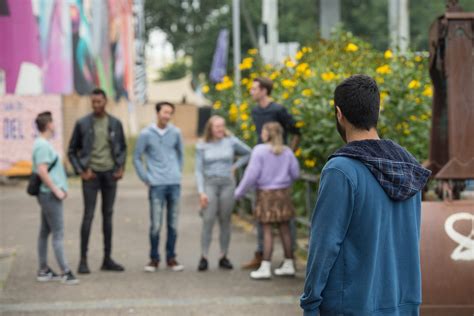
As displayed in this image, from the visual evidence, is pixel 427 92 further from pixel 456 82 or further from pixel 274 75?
pixel 274 75

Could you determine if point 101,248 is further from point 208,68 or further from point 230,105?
point 208,68

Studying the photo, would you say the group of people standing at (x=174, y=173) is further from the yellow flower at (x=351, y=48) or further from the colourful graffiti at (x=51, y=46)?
the colourful graffiti at (x=51, y=46)

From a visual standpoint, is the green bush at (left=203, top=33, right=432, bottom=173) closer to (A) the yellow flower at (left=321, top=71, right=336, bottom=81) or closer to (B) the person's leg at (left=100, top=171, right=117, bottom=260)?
(A) the yellow flower at (left=321, top=71, right=336, bottom=81)

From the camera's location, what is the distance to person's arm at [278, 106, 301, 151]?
953 cm

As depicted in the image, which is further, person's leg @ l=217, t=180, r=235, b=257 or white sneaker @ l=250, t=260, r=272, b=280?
person's leg @ l=217, t=180, r=235, b=257

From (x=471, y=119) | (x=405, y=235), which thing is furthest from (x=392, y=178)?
(x=471, y=119)

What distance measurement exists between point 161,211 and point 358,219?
20.8 ft

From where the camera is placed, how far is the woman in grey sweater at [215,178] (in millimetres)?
9734

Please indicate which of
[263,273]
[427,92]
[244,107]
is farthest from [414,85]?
[244,107]

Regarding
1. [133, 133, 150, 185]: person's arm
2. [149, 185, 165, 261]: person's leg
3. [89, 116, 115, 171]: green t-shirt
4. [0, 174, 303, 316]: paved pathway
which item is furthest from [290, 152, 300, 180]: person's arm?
[89, 116, 115, 171]: green t-shirt

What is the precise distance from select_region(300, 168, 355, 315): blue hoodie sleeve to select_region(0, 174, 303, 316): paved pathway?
3.98 meters

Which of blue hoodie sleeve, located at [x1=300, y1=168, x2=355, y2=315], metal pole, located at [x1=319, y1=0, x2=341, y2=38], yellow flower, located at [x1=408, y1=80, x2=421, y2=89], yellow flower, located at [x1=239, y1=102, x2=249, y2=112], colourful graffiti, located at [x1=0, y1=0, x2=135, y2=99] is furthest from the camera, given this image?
colourful graffiti, located at [x1=0, y1=0, x2=135, y2=99]

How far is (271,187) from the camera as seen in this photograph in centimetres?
916

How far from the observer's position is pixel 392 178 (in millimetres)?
3592
